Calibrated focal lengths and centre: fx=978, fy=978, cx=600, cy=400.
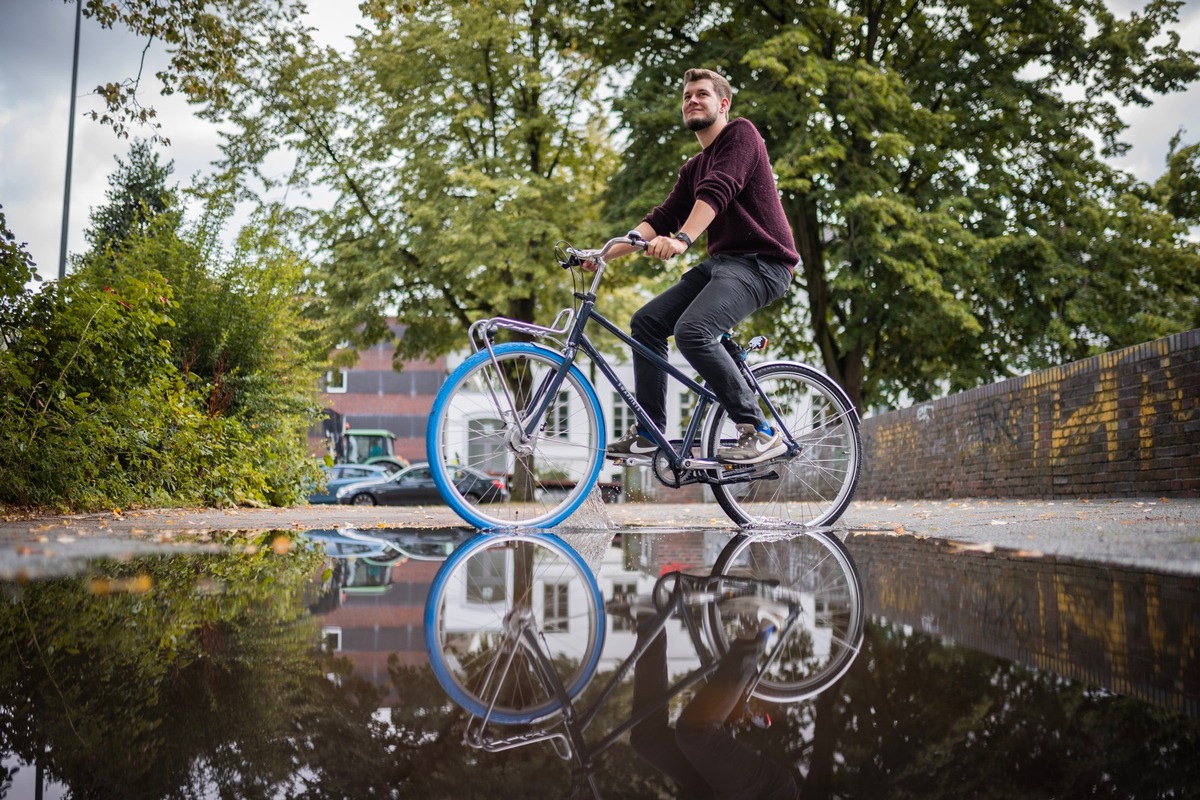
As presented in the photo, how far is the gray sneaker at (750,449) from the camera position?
4602 millimetres

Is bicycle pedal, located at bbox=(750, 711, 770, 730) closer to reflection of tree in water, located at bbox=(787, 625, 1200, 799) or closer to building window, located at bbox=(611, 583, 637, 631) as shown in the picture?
reflection of tree in water, located at bbox=(787, 625, 1200, 799)

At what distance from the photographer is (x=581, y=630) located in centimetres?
212

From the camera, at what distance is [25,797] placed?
1.03m

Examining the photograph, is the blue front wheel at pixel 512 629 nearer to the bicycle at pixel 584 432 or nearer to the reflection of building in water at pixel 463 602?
the reflection of building in water at pixel 463 602

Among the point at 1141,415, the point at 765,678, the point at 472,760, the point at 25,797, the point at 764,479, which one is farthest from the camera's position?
the point at 1141,415

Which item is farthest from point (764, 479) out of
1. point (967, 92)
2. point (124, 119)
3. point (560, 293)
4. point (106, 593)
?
point (967, 92)

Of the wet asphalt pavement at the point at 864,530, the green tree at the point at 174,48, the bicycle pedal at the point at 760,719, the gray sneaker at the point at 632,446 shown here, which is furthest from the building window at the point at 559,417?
the green tree at the point at 174,48

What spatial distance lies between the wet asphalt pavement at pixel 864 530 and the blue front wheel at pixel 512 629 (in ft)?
4.17

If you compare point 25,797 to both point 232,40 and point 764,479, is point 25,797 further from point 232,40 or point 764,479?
point 232,40

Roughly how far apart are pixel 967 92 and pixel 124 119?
14037 millimetres

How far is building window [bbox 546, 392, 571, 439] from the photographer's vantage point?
4473 mm

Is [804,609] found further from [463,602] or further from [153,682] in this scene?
[153,682]

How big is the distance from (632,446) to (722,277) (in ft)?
2.91

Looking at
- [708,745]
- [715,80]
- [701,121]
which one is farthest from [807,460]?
[708,745]
